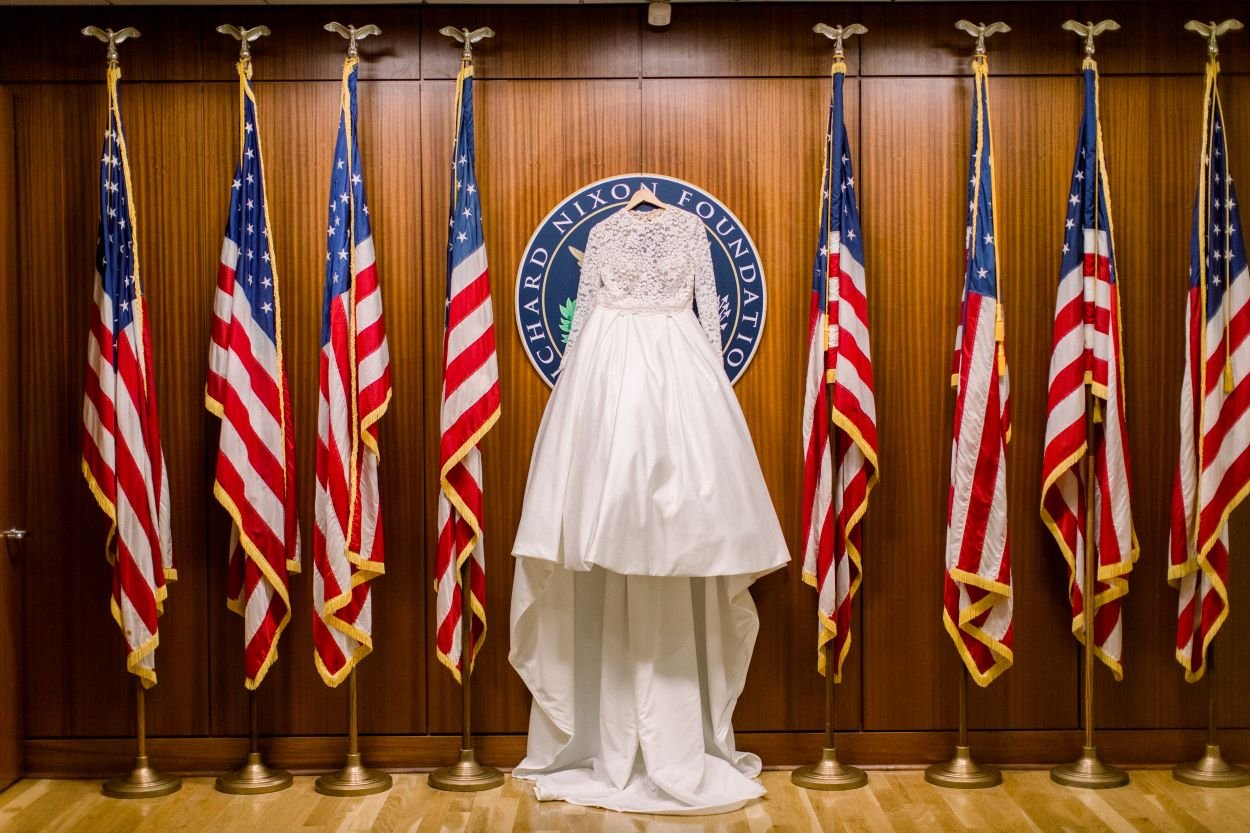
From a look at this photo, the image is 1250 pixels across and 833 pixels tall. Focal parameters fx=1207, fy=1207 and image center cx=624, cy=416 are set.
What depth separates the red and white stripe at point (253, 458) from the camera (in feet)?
13.2

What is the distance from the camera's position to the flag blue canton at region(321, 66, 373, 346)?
4090 millimetres

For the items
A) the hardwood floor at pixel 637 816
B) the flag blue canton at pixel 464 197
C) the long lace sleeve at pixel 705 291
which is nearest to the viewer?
the hardwood floor at pixel 637 816

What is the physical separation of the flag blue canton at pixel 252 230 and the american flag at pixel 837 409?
74.2 inches

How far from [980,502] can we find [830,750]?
101cm

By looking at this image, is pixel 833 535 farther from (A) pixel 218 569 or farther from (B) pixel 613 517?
(A) pixel 218 569

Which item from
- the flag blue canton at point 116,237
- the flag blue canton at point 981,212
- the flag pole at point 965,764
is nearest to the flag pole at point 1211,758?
the flag pole at point 965,764

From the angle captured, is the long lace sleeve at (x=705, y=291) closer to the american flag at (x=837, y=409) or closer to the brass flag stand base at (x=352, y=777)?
the american flag at (x=837, y=409)

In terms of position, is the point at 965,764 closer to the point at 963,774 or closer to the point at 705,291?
the point at 963,774

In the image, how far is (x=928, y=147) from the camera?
4.38 meters

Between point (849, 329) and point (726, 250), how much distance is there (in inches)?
21.8

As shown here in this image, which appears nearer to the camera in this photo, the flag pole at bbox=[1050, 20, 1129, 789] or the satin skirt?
the satin skirt

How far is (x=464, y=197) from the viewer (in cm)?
412

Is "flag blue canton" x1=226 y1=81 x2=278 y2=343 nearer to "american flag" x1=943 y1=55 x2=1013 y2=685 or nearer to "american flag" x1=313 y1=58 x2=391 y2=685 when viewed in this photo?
"american flag" x1=313 y1=58 x2=391 y2=685

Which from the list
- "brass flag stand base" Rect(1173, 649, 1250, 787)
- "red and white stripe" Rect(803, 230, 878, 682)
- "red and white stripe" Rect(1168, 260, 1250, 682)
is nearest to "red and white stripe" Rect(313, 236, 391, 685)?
"red and white stripe" Rect(803, 230, 878, 682)
